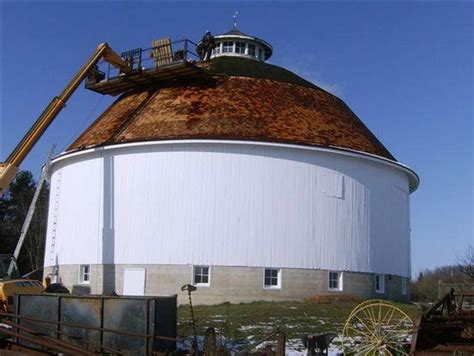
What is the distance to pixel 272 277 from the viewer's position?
24.5 metres

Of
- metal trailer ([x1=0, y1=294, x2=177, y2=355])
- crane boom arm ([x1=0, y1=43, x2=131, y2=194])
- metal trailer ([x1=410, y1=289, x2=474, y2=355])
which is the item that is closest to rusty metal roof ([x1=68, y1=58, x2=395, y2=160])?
crane boom arm ([x1=0, y1=43, x2=131, y2=194])

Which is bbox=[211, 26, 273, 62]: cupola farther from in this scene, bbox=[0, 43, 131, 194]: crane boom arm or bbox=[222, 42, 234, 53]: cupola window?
bbox=[0, 43, 131, 194]: crane boom arm

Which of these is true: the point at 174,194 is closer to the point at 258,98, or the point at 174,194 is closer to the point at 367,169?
the point at 258,98

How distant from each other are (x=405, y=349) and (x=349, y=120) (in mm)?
17719

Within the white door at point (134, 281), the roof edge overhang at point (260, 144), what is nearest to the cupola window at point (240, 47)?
the roof edge overhang at point (260, 144)

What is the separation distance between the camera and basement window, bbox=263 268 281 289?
2433 centimetres

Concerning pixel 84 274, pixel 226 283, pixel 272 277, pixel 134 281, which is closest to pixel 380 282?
pixel 272 277

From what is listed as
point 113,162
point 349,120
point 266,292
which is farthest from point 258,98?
point 266,292

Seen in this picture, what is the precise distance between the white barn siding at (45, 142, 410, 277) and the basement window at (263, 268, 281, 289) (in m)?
0.41

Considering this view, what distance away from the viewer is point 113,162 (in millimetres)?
25938

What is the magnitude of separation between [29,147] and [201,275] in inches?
347

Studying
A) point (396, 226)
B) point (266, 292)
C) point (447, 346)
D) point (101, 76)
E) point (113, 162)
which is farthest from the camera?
point (101, 76)

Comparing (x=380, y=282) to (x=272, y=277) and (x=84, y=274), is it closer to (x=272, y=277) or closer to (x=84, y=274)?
(x=272, y=277)

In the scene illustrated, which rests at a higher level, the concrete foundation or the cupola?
the cupola
